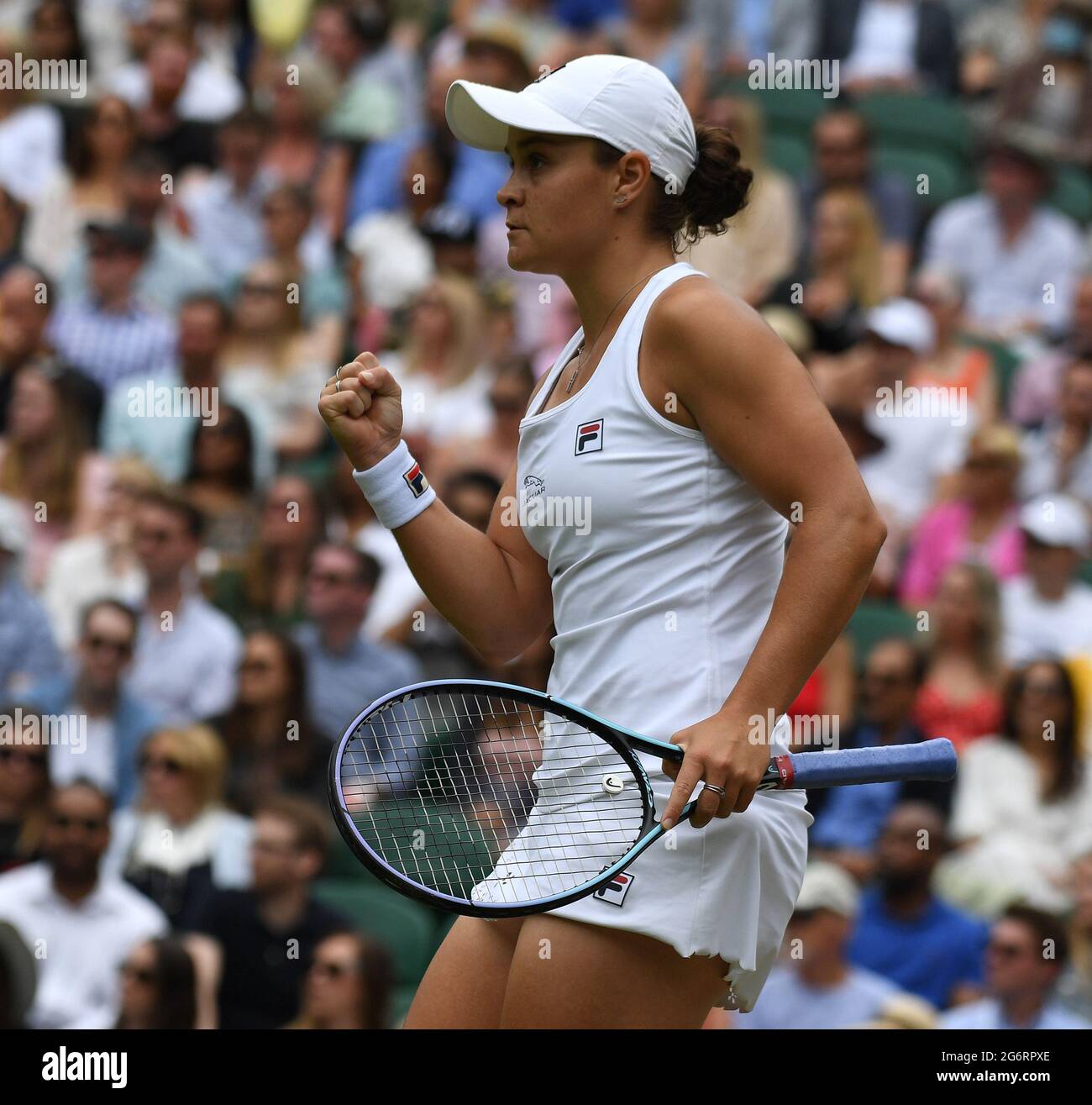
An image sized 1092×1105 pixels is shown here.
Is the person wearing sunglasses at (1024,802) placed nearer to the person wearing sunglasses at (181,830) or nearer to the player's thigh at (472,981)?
the person wearing sunglasses at (181,830)

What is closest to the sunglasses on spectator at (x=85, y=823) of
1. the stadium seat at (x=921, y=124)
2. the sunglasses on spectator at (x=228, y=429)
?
the sunglasses on spectator at (x=228, y=429)

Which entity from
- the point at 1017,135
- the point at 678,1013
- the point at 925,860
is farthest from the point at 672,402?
the point at 1017,135

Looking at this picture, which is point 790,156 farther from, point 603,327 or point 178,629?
point 603,327

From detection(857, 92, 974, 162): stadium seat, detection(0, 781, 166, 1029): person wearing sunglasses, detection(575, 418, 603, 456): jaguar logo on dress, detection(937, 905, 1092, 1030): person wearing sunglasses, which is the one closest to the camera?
detection(575, 418, 603, 456): jaguar logo on dress

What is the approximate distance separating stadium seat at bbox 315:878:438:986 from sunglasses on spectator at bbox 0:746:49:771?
955 millimetres

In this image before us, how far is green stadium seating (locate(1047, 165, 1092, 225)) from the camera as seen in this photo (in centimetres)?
754

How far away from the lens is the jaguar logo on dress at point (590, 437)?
249 cm

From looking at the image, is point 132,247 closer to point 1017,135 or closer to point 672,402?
point 1017,135

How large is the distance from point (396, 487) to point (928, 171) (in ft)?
18.6

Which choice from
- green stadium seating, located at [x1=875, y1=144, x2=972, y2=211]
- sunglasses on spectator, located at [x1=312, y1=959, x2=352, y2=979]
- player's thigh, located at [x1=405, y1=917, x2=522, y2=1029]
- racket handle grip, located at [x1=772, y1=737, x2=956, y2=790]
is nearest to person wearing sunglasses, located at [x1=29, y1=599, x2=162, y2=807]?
sunglasses on spectator, located at [x1=312, y1=959, x2=352, y2=979]

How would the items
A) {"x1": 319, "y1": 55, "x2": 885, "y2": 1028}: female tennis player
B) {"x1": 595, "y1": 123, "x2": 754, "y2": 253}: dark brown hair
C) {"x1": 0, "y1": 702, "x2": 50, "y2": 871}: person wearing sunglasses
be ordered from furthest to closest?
1. {"x1": 0, "y1": 702, "x2": 50, "y2": 871}: person wearing sunglasses
2. {"x1": 595, "y1": 123, "x2": 754, "y2": 253}: dark brown hair
3. {"x1": 319, "y1": 55, "x2": 885, "y2": 1028}: female tennis player

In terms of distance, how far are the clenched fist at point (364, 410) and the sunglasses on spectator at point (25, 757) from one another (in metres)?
3.16

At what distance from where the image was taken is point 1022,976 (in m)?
4.67

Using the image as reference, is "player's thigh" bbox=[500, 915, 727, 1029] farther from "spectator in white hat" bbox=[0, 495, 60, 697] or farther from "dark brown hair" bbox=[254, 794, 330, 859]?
"spectator in white hat" bbox=[0, 495, 60, 697]
